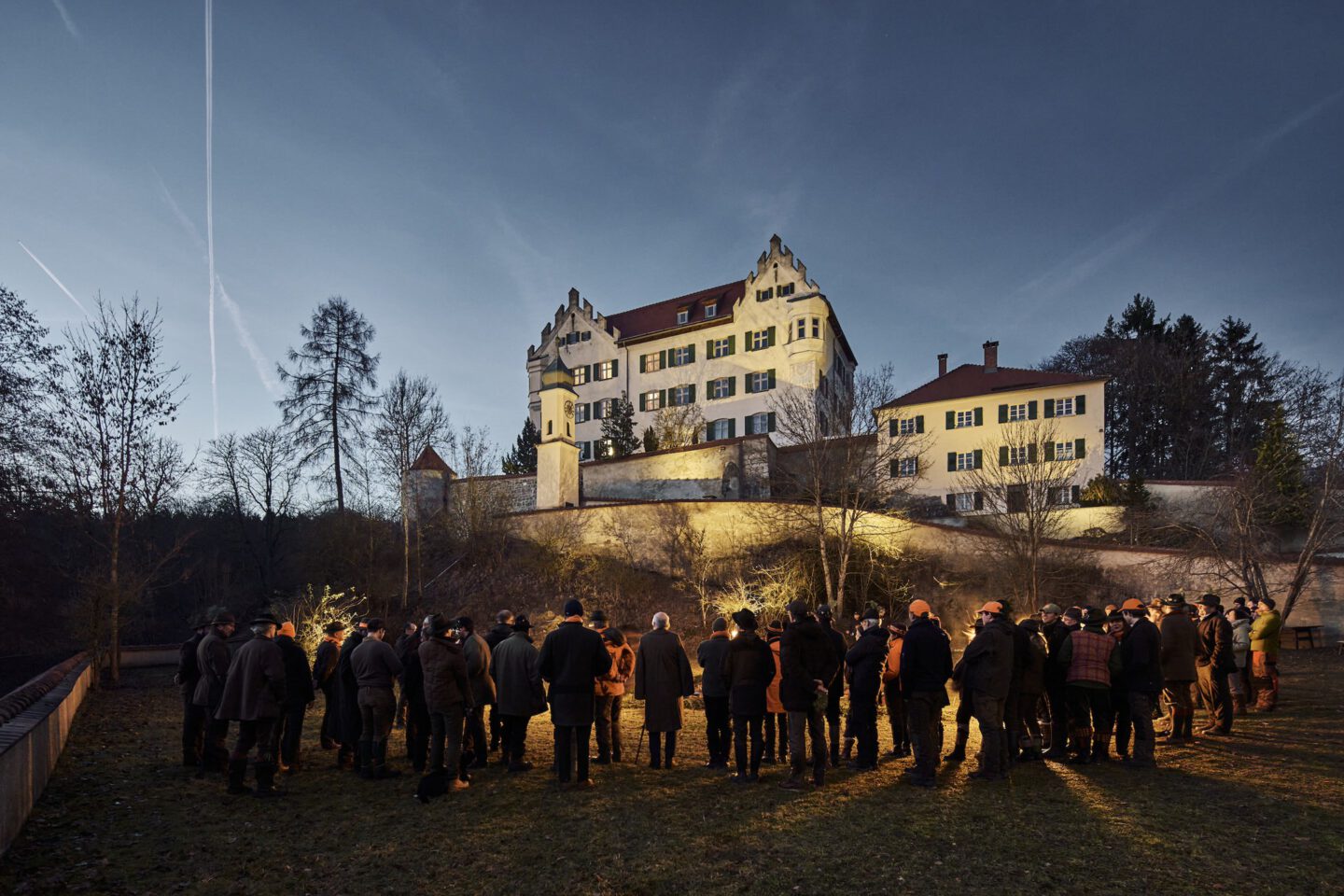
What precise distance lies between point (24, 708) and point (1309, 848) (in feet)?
39.0

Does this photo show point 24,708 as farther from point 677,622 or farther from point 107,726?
point 677,622

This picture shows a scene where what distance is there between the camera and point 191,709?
27.8 ft

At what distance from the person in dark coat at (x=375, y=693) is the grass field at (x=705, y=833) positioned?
1.00ft

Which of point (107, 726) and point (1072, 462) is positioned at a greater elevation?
point (1072, 462)

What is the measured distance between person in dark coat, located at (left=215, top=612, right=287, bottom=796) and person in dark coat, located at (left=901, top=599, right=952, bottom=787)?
613 centimetres

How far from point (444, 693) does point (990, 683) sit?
207 inches

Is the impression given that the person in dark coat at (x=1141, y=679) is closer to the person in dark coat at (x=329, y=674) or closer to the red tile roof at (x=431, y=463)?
the person in dark coat at (x=329, y=674)

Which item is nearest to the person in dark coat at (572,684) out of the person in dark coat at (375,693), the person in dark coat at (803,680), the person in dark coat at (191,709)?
the person in dark coat at (375,693)

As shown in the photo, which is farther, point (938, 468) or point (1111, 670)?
point (938, 468)

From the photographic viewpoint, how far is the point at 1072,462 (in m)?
34.4

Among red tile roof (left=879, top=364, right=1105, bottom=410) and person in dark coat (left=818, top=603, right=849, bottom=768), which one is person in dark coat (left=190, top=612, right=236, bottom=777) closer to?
person in dark coat (left=818, top=603, right=849, bottom=768)

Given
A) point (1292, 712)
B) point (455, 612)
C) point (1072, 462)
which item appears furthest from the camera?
point (1072, 462)

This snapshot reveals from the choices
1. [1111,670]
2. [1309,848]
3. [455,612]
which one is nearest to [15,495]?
[455,612]

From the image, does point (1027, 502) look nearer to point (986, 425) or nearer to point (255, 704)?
point (986, 425)
